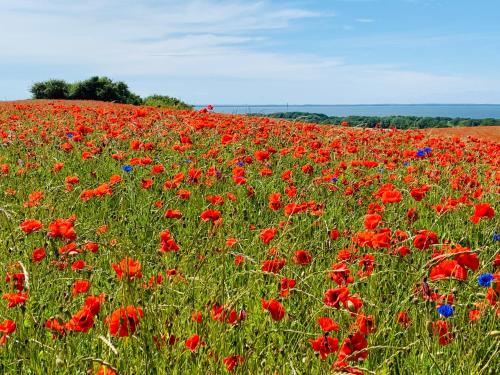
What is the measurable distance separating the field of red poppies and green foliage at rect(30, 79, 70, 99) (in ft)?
85.2

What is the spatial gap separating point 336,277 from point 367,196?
2.76 meters

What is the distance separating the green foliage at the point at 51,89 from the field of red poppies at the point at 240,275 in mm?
25980

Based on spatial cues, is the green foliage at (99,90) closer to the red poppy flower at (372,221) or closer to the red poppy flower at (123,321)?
the red poppy flower at (372,221)

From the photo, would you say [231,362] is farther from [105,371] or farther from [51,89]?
[51,89]

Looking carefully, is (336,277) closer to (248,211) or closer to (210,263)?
(210,263)

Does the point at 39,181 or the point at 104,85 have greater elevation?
the point at 104,85

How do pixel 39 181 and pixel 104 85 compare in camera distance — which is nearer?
pixel 39 181

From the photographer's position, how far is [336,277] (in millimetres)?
2207

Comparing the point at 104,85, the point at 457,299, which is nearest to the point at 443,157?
A: the point at 457,299

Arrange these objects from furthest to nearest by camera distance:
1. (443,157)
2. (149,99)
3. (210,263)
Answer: (149,99) → (443,157) → (210,263)

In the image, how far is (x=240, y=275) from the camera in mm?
3146

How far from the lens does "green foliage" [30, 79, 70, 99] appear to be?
102 feet

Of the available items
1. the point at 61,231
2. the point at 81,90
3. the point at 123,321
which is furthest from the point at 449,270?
the point at 81,90

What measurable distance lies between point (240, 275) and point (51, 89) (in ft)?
101
